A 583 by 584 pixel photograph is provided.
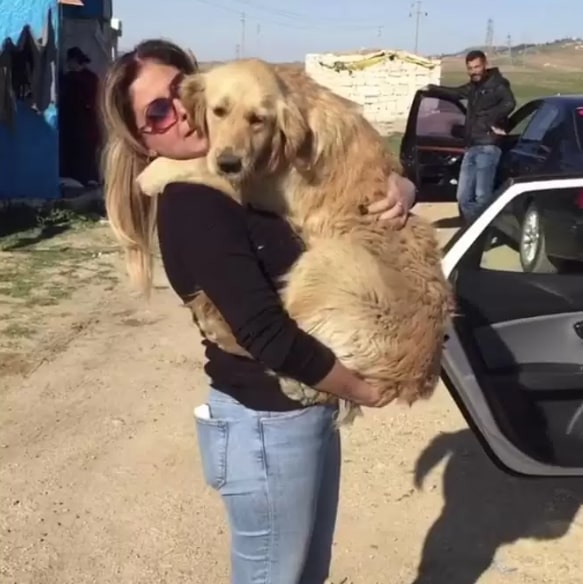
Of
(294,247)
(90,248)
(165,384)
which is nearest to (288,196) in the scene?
(294,247)

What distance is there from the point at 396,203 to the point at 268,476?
0.73 metres

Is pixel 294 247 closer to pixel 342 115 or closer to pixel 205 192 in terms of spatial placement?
pixel 205 192

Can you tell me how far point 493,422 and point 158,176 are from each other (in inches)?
81.3

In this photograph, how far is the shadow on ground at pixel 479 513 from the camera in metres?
4.29

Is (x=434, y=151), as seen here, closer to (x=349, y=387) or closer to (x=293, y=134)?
(x=293, y=134)

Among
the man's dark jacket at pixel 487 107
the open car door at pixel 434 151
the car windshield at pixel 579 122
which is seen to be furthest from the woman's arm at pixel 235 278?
the open car door at pixel 434 151

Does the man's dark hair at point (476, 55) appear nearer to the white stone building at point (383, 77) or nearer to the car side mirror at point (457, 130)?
the car side mirror at point (457, 130)

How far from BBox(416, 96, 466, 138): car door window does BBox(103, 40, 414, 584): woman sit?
10.3 metres

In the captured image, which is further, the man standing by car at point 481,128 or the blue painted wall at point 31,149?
the blue painted wall at point 31,149

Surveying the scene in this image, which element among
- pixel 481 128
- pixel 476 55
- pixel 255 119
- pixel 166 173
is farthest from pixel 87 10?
pixel 166 173

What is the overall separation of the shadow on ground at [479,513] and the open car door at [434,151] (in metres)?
7.49

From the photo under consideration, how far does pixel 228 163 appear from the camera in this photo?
2359mm

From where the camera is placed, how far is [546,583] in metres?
4.15

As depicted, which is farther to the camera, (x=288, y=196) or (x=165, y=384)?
(x=165, y=384)
